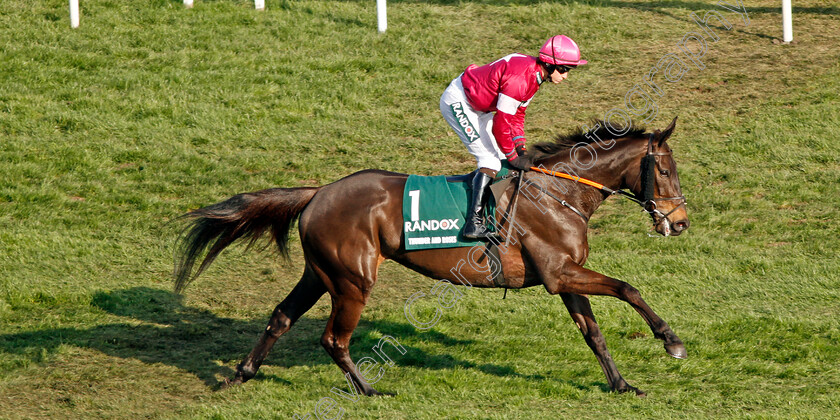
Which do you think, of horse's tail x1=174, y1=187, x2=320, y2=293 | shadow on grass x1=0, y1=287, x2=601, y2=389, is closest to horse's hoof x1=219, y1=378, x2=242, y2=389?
shadow on grass x1=0, y1=287, x2=601, y2=389

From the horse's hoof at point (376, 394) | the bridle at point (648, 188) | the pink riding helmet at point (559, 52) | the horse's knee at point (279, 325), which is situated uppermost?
the pink riding helmet at point (559, 52)

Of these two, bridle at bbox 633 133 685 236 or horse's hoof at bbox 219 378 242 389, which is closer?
bridle at bbox 633 133 685 236

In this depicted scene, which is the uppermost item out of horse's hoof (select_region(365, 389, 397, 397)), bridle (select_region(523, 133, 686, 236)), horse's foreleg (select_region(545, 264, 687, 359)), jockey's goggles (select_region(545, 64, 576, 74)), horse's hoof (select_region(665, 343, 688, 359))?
jockey's goggles (select_region(545, 64, 576, 74))

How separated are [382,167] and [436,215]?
468 cm

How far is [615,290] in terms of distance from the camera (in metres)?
5.60

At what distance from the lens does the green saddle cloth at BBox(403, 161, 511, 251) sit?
19.7 ft

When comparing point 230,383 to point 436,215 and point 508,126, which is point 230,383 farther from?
point 508,126

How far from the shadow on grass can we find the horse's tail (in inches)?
29.2

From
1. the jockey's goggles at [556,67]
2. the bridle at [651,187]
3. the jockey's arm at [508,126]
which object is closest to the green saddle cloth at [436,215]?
the jockey's arm at [508,126]

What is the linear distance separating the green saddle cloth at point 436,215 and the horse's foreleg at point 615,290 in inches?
25.3

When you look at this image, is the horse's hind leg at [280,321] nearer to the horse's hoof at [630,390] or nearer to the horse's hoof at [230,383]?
the horse's hoof at [230,383]

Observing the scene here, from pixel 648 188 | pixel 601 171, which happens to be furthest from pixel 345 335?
pixel 648 188

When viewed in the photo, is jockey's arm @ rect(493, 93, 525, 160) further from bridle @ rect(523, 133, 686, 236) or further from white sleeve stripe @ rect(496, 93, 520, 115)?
bridle @ rect(523, 133, 686, 236)

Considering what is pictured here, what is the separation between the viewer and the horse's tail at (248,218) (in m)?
6.44
